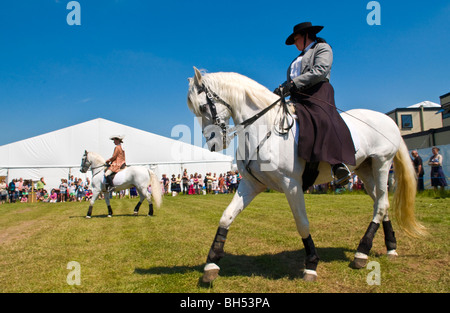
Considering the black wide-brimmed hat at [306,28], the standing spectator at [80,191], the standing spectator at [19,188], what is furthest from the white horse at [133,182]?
the standing spectator at [19,188]

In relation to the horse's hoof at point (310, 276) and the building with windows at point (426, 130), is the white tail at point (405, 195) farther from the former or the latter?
the building with windows at point (426, 130)

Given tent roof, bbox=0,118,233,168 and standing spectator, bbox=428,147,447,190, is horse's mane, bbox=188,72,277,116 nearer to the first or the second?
standing spectator, bbox=428,147,447,190

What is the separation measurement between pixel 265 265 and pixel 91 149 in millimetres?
31680

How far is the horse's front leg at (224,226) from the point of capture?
11.4 ft

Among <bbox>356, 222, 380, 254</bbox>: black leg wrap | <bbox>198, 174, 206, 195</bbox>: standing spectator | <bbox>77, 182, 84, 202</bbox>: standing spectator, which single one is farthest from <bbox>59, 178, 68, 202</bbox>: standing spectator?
<bbox>356, 222, 380, 254</bbox>: black leg wrap

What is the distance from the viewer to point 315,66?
3.85 metres

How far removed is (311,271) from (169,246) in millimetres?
2923

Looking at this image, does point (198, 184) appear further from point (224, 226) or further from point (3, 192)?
point (224, 226)

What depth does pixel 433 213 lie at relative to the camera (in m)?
8.23

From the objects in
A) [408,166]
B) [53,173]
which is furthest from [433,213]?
[53,173]

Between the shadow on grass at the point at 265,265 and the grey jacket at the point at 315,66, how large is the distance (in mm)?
2283

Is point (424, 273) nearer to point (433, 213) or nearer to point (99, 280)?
point (99, 280)

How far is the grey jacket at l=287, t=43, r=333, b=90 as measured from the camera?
379cm

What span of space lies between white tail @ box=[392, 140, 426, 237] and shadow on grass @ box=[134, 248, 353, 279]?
1011 mm
